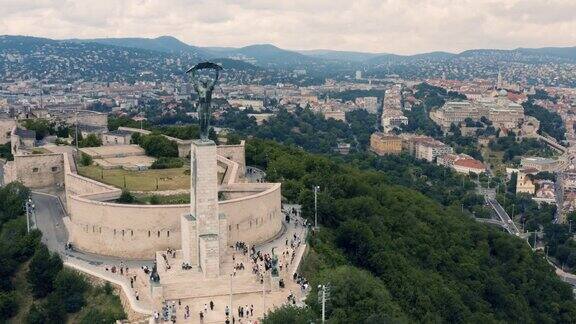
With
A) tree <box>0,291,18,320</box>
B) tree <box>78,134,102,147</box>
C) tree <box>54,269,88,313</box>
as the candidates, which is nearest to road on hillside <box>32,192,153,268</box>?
tree <box>54,269,88,313</box>

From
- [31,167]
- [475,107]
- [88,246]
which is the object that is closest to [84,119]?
[31,167]

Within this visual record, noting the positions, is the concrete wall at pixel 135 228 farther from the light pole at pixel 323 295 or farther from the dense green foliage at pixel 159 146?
the dense green foliage at pixel 159 146

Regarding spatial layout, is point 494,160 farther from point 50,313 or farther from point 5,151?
point 50,313

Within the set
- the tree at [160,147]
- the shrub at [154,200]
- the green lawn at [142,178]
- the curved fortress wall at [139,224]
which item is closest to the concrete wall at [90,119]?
the tree at [160,147]

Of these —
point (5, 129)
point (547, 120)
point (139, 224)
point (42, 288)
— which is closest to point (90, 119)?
point (5, 129)

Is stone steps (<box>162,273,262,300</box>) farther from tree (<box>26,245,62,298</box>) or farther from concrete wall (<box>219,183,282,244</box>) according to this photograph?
tree (<box>26,245,62,298</box>)

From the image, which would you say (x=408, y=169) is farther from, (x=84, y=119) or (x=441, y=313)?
(x=441, y=313)
